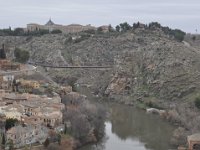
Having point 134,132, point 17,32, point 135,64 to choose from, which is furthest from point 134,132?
point 17,32

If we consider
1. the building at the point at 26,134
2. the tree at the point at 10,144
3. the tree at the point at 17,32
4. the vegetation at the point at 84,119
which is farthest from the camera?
the tree at the point at 17,32

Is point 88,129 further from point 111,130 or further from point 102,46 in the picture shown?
point 102,46

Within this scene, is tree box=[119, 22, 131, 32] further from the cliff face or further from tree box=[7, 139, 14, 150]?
tree box=[7, 139, 14, 150]

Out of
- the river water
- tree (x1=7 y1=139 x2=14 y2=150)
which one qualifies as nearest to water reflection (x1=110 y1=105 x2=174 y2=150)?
the river water

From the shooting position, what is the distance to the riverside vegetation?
6550cm

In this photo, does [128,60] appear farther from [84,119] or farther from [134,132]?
[84,119]

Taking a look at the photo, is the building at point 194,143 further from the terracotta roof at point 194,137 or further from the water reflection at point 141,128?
the water reflection at point 141,128

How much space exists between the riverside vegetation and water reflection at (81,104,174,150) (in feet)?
4.85

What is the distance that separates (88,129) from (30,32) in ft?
236

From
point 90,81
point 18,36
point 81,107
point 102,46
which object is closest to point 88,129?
point 81,107

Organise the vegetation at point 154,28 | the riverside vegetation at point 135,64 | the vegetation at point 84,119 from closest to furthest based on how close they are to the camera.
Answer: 1. the vegetation at point 84,119
2. the riverside vegetation at point 135,64
3. the vegetation at point 154,28

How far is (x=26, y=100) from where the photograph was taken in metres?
46.1

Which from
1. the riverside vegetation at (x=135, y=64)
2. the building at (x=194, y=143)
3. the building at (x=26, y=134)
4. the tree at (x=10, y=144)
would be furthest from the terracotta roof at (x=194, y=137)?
the tree at (x=10, y=144)

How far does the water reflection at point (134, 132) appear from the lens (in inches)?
1732
